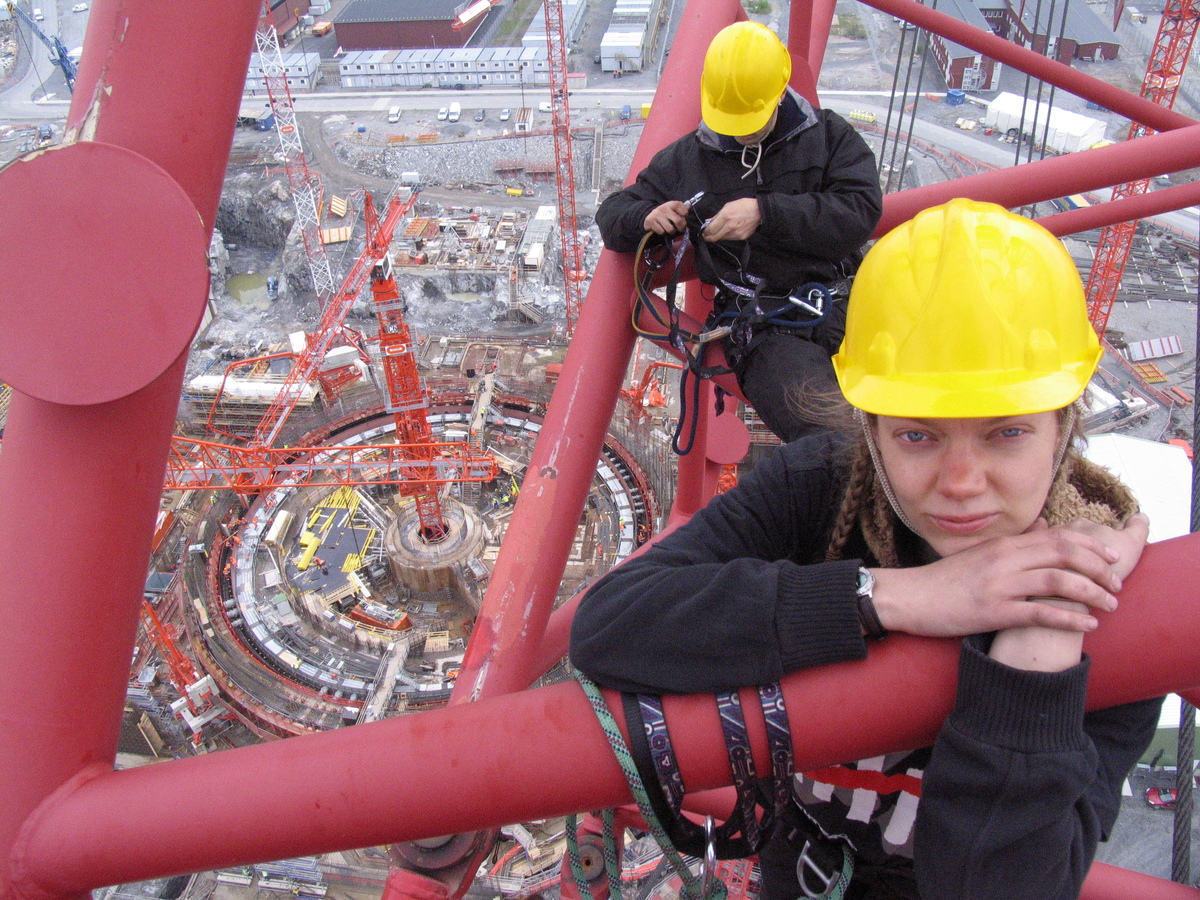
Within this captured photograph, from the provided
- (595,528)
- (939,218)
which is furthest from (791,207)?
(595,528)

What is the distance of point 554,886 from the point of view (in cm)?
2212

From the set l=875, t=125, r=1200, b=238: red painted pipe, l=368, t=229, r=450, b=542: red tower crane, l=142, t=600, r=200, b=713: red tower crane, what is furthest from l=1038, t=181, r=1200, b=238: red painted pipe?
l=142, t=600, r=200, b=713: red tower crane

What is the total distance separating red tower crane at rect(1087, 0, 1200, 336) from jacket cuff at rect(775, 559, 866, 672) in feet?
95.6

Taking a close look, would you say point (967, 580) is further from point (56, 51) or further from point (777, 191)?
point (56, 51)

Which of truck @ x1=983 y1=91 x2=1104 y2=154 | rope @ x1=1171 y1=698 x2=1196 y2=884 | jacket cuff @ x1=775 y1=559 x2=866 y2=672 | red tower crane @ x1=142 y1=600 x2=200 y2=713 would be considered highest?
jacket cuff @ x1=775 y1=559 x2=866 y2=672

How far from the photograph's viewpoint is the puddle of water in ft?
154

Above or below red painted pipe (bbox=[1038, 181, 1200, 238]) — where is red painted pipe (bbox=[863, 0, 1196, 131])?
above

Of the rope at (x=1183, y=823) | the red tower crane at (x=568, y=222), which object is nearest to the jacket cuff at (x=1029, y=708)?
the rope at (x=1183, y=823)

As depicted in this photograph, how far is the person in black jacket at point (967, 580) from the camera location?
207 cm

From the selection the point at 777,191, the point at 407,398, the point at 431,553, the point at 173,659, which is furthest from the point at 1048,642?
the point at 431,553

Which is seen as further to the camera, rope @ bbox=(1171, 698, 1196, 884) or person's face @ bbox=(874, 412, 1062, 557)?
rope @ bbox=(1171, 698, 1196, 884)

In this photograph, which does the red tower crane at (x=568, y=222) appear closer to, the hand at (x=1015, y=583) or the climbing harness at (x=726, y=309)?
the climbing harness at (x=726, y=309)

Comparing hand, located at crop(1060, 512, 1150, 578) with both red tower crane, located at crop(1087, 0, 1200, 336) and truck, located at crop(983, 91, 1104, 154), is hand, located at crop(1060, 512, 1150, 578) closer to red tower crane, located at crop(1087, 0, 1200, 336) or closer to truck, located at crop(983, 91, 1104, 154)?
red tower crane, located at crop(1087, 0, 1200, 336)

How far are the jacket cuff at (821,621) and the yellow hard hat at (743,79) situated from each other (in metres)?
4.05
